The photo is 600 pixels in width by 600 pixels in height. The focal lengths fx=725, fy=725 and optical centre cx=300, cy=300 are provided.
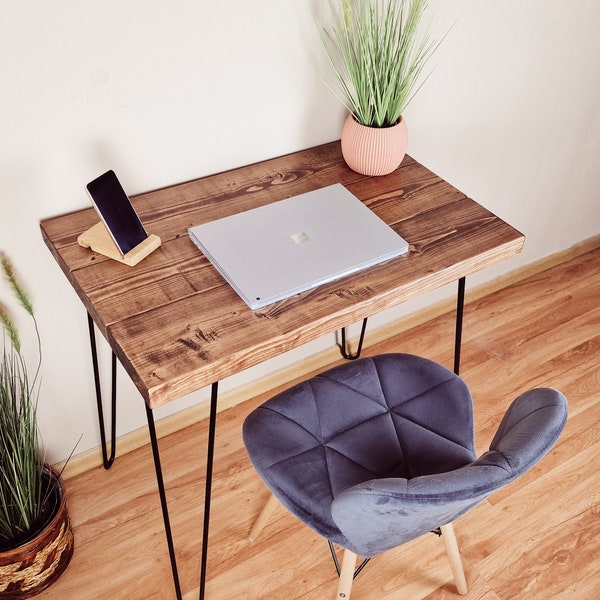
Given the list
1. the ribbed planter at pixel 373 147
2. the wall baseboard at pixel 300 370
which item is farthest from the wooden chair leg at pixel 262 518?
the ribbed planter at pixel 373 147

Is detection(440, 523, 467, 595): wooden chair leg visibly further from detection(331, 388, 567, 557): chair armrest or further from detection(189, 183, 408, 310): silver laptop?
detection(189, 183, 408, 310): silver laptop

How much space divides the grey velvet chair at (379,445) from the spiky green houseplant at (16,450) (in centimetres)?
47

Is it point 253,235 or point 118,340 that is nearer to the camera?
point 118,340

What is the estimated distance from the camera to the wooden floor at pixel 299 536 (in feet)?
5.52

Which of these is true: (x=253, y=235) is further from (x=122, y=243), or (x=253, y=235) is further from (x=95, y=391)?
(x=95, y=391)

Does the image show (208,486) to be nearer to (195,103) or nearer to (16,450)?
(16,450)

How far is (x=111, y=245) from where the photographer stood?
52.9 inches

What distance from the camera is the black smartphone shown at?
1279 millimetres

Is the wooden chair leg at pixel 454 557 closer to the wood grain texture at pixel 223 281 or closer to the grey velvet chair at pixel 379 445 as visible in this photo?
the grey velvet chair at pixel 379 445

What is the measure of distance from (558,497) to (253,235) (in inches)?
43.5

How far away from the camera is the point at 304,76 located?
5.31 feet

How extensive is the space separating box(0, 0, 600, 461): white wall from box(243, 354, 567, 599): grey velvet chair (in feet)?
1.85

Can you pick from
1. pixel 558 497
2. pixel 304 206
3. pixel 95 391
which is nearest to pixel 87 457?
pixel 95 391

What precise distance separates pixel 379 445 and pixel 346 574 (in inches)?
10.5
